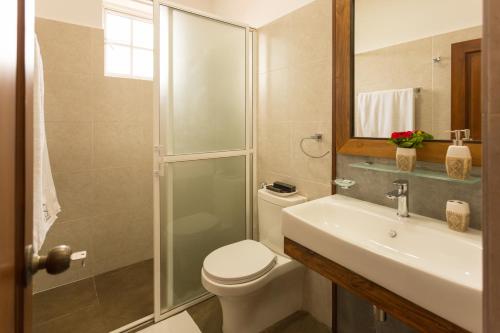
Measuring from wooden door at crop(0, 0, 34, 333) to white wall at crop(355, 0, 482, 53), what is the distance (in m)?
1.42

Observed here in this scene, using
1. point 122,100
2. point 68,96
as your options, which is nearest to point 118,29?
point 122,100

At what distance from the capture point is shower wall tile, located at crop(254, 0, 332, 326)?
1.66m

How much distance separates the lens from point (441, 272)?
31.0 inches

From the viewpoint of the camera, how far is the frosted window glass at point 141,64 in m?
2.47

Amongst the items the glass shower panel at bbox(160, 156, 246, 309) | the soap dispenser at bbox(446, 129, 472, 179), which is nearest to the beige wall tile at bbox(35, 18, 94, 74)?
the glass shower panel at bbox(160, 156, 246, 309)

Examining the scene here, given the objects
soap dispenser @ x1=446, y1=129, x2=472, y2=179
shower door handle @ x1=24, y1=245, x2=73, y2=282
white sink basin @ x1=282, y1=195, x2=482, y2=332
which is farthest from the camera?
soap dispenser @ x1=446, y1=129, x2=472, y2=179

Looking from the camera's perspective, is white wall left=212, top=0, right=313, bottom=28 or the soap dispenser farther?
white wall left=212, top=0, right=313, bottom=28

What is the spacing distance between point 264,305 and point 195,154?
3.54 feet

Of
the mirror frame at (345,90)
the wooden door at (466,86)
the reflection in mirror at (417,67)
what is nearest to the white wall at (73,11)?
the mirror frame at (345,90)

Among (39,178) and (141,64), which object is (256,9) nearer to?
(141,64)

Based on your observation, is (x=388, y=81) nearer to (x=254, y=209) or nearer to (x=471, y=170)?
(x=471, y=170)

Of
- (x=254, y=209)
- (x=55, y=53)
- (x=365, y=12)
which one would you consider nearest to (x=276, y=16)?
(x=365, y=12)

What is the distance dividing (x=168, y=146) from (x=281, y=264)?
1027 millimetres

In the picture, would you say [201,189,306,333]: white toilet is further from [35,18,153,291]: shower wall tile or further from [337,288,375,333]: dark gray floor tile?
[35,18,153,291]: shower wall tile
